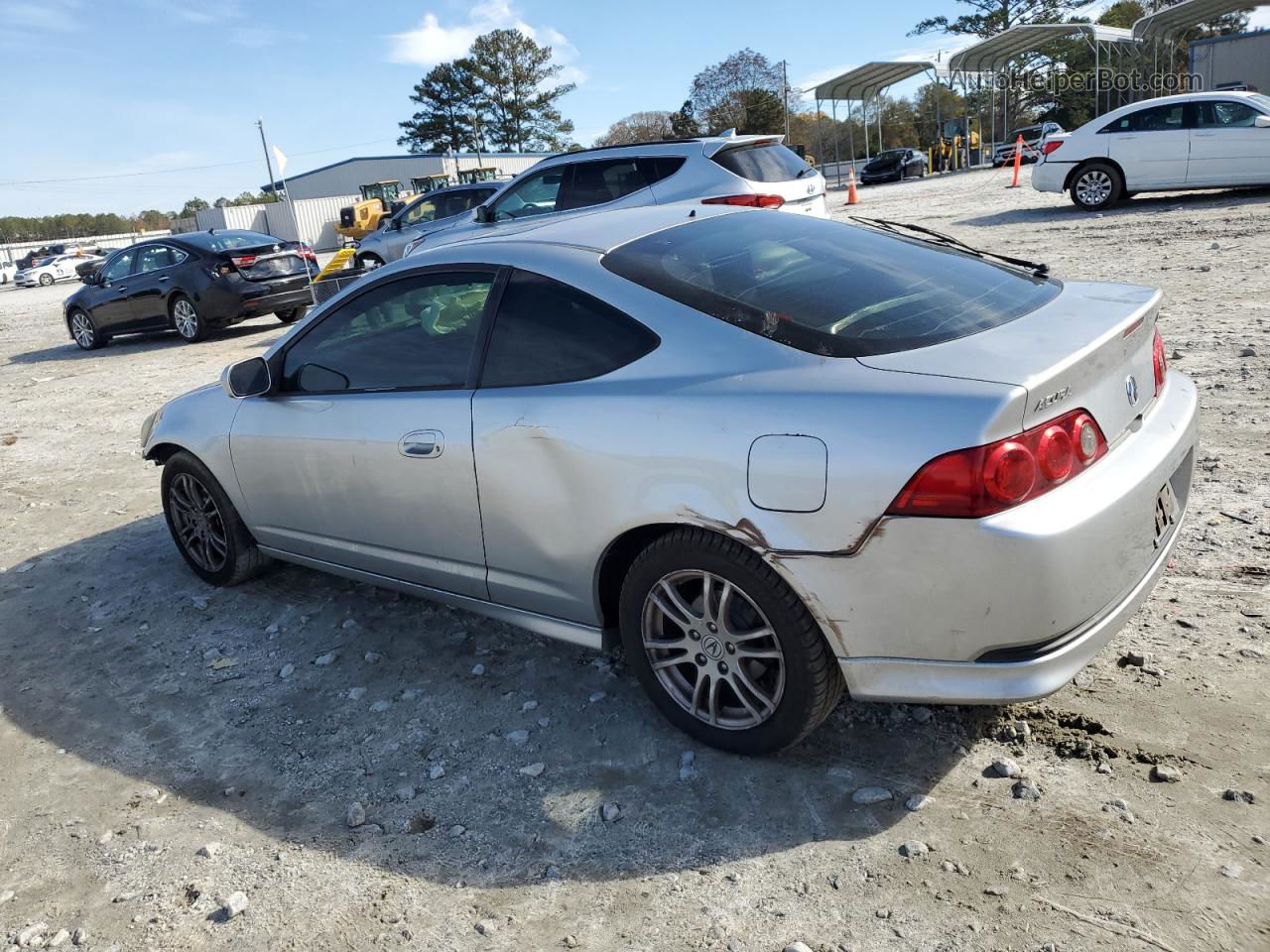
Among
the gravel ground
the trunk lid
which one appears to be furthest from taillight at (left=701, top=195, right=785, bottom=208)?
the trunk lid

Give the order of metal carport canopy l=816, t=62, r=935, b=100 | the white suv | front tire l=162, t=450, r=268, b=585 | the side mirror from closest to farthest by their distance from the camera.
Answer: the side mirror, front tire l=162, t=450, r=268, b=585, the white suv, metal carport canopy l=816, t=62, r=935, b=100

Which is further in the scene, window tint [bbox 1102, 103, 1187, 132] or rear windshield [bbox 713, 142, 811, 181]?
window tint [bbox 1102, 103, 1187, 132]

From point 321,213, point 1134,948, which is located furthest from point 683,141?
point 321,213

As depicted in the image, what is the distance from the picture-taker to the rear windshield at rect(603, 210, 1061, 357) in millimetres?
2795

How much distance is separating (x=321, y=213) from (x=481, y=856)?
186 ft

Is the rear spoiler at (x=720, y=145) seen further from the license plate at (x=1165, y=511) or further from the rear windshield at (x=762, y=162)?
the license plate at (x=1165, y=511)

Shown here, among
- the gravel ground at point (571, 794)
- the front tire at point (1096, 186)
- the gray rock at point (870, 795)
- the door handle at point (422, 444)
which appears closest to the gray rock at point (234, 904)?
the gravel ground at point (571, 794)

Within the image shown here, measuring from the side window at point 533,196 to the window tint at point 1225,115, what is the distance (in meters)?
9.99

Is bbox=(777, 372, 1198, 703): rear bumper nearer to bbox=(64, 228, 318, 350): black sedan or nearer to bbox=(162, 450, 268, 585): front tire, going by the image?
Result: bbox=(162, 450, 268, 585): front tire

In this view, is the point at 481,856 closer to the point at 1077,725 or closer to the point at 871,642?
the point at 871,642

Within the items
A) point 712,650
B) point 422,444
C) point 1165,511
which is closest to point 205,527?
point 422,444

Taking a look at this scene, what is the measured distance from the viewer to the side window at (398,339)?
3.49 meters

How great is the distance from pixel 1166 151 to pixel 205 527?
49.9 ft

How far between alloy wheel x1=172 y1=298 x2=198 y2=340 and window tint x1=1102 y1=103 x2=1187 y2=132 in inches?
553
